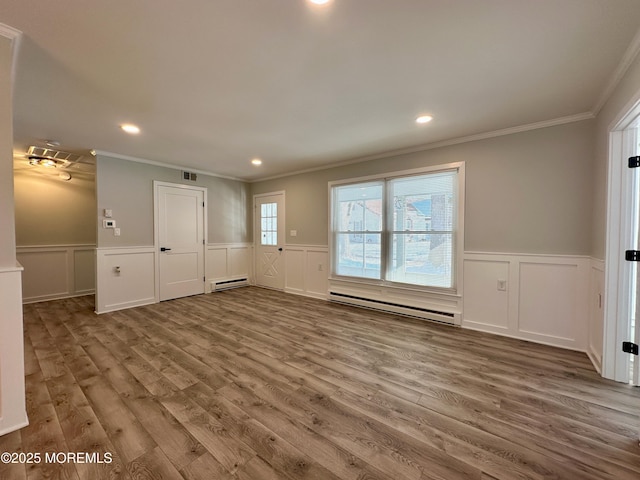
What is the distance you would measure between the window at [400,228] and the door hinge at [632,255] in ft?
5.17

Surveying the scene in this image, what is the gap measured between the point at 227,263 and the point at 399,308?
3.96 m

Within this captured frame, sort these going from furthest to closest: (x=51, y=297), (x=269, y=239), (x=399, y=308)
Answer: (x=269, y=239) → (x=51, y=297) → (x=399, y=308)

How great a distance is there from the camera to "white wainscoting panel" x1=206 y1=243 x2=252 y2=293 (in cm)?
579

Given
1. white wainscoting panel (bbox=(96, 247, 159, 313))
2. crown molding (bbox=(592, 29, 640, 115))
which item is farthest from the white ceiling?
white wainscoting panel (bbox=(96, 247, 159, 313))

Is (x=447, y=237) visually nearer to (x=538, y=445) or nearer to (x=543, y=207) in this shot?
(x=543, y=207)

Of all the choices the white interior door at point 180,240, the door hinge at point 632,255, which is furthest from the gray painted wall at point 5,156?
the door hinge at point 632,255

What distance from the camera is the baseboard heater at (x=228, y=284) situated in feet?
19.1

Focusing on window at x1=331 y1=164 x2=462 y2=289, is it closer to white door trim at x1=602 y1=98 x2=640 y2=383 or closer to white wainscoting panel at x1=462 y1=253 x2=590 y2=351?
white wainscoting panel at x1=462 y1=253 x2=590 y2=351

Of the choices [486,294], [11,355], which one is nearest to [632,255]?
[486,294]

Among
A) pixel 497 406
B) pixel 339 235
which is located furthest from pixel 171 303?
pixel 497 406

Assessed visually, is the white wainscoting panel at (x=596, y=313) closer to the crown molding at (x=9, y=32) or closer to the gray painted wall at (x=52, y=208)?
the crown molding at (x=9, y=32)

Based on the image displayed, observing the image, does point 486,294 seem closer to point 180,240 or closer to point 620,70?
point 620,70

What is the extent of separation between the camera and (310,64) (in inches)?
78.8

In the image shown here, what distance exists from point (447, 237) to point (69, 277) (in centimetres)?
717
